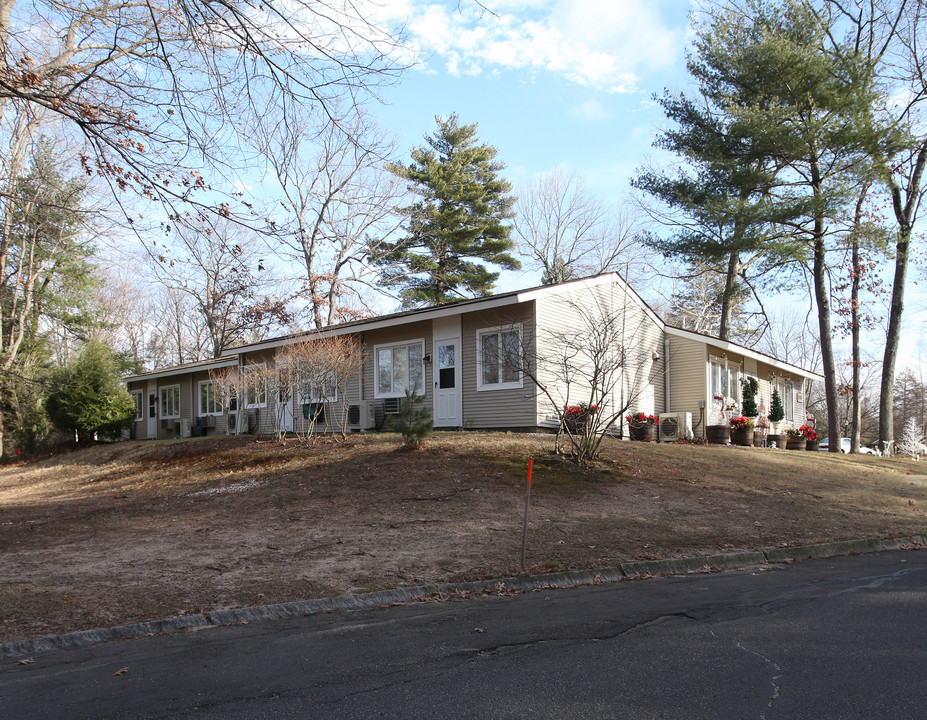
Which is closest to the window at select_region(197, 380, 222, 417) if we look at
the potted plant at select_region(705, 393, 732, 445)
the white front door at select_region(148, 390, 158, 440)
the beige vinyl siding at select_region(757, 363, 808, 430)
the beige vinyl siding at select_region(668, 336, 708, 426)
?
the white front door at select_region(148, 390, 158, 440)

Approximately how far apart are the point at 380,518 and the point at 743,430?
1548cm

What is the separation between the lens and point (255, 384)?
2078cm

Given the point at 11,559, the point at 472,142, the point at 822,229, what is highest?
the point at 472,142

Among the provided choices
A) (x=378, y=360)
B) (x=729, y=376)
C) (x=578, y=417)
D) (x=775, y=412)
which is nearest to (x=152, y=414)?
(x=378, y=360)

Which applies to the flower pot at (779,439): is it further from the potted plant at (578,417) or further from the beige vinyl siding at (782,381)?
the potted plant at (578,417)

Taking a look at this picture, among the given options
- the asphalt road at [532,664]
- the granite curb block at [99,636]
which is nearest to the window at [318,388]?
the granite curb block at [99,636]

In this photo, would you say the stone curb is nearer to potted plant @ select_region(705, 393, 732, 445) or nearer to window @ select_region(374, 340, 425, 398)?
potted plant @ select_region(705, 393, 732, 445)

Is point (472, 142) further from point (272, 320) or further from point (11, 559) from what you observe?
point (11, 559)

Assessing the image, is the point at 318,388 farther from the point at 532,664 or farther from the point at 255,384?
the point at 532,664

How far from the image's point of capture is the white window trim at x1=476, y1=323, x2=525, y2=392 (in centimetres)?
1817

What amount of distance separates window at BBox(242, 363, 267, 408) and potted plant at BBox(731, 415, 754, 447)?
1465 centimetres

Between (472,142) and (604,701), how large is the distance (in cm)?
4025

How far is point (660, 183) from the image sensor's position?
25672 millimetres

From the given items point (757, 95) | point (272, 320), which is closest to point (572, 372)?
point (757, 95)
